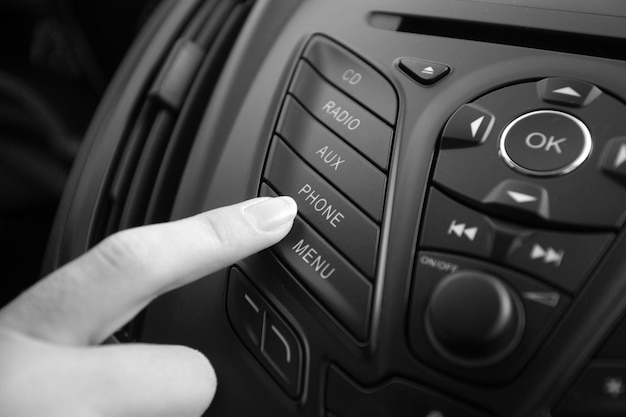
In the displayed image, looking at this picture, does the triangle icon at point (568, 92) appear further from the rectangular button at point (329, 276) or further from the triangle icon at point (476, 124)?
the rectangular button at point (329, 276)

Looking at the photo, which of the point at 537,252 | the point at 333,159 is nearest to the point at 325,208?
the point at 333,159

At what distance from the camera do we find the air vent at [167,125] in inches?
24.5

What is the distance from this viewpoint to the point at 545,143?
0.51 m

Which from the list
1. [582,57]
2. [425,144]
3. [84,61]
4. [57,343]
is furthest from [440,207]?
[84,61]

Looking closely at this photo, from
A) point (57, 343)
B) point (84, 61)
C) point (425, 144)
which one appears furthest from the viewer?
point (84, 61)

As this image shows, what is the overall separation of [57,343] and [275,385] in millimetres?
154

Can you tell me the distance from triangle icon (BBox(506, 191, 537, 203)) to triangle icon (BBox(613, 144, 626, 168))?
58 millimetres

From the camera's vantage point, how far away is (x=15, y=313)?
44cm

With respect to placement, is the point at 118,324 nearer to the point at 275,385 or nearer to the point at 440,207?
the point at 275,385

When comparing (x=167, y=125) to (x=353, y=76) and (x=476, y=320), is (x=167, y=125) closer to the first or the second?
(x=353, y=76)

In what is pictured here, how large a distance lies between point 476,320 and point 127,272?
222 mm

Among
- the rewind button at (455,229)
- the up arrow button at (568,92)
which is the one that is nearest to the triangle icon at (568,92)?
the up arrow button at (568,92)

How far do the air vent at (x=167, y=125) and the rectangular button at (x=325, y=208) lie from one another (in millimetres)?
105

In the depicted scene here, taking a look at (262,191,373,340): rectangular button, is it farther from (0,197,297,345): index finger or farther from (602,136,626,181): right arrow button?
(602,136,626,181): right arrow button
